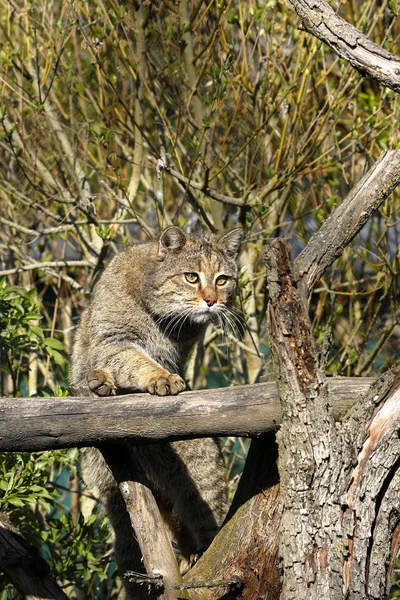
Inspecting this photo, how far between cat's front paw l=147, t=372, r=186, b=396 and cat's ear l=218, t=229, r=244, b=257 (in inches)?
43.9

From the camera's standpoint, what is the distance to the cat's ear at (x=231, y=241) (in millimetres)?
4477

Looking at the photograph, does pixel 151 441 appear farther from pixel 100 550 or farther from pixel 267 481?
pixel 100 550

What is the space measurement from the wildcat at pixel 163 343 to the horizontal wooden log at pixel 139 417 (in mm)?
637

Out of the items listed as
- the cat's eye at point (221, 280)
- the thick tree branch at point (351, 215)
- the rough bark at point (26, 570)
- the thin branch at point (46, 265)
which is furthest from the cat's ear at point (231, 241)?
the rough bark at point (26, 570)

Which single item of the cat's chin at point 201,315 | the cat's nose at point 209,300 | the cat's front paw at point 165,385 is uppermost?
the cat's nose at point 209,300

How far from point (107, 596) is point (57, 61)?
3.38m

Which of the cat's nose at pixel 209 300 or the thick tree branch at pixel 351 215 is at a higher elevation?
the cat's nose at pixel 209 300

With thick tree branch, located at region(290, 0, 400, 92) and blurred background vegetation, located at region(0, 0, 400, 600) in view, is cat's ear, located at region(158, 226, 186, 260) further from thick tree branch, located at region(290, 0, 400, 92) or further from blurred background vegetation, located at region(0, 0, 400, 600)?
thick tree branch, located at region(290, 0, 400, 92)

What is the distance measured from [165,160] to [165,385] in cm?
147

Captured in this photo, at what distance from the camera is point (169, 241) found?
4414 mm

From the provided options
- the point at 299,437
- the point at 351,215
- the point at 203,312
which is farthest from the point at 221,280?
the point at 299,437

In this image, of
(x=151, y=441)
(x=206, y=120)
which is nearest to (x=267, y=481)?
(x=151, y=441)

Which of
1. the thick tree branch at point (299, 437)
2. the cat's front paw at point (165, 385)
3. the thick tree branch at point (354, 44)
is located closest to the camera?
the thick tree branch at point (299, 437)

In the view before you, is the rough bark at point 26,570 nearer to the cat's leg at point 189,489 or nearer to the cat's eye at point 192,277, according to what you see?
A: the cat's leg at point 189,489
